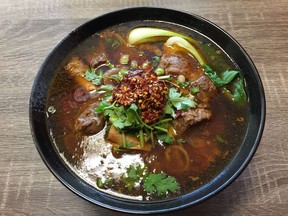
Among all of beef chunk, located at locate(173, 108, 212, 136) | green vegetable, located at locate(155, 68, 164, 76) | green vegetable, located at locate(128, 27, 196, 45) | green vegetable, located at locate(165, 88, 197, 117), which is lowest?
beef chunk, located at locate(173, 108, 212, 136)

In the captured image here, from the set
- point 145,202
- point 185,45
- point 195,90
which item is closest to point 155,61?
point 185,45

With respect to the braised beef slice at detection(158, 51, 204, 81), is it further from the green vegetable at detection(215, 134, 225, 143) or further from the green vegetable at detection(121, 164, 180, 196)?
the green vegetable at detection(121, 164, 180, 196)

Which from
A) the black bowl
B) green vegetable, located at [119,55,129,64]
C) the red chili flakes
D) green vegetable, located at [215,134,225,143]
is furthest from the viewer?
green vegetable, located at [119,55,129,64]

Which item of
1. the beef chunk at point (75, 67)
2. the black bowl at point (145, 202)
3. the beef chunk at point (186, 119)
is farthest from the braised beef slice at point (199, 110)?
the beef chunk at point (75, 67)

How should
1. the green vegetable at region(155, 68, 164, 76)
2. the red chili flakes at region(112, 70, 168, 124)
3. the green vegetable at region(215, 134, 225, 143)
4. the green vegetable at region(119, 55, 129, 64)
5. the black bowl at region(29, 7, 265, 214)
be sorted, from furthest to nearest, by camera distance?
the green vegetable at region(119, 55, 129, 64), the green vegetable at region(155, 68, 164, 76), the green vegetable at region(215, 134, 225, 143), the red chili flakes at region(112, 70, 168, 124), the black bowl at region(29, 7, 265, 214)

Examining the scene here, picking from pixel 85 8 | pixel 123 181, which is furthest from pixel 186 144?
pixel 85 8

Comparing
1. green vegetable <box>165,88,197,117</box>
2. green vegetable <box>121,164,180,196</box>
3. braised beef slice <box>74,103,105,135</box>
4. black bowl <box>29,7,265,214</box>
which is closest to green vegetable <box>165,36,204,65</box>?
black bowl <box>29,7,265,214</box>

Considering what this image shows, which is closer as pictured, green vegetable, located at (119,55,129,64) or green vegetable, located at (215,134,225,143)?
green vegetable, located at (215,134,225,143)

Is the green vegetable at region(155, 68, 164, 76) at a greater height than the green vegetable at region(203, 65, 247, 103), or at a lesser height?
lesser
